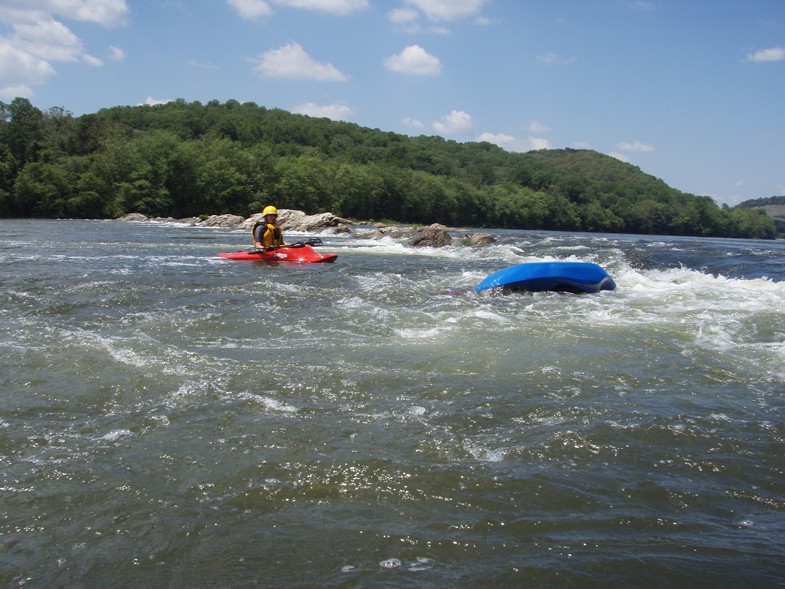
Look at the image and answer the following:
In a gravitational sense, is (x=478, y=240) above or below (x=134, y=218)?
below

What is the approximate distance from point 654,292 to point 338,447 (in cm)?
877

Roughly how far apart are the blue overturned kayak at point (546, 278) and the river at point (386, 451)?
2630mm

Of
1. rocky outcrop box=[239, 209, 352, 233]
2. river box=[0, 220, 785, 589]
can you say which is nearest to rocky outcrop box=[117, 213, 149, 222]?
rocky outcrop box=[239, 209, 352, 233]

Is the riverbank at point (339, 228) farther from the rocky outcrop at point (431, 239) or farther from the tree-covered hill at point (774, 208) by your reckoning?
the tree-covered hill at point (774, 208)

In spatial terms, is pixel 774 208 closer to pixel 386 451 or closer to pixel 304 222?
pixel 304 222

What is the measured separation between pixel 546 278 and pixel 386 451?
23.8ft

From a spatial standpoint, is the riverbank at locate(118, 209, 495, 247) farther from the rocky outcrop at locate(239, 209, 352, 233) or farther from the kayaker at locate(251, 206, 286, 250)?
the kayaker at locate(251, 206, 286, 250)

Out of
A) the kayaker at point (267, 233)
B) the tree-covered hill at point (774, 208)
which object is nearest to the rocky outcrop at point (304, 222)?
the kayaker at point (267, 233)

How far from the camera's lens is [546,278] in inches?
392

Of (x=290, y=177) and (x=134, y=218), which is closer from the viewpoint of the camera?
(x=134, y=218)

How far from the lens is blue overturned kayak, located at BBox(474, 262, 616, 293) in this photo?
9898 mm

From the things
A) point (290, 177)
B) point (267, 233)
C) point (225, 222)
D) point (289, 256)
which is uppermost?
point (290, 177)

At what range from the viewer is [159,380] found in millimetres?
4535

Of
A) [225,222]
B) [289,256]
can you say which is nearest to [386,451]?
[289,256]
